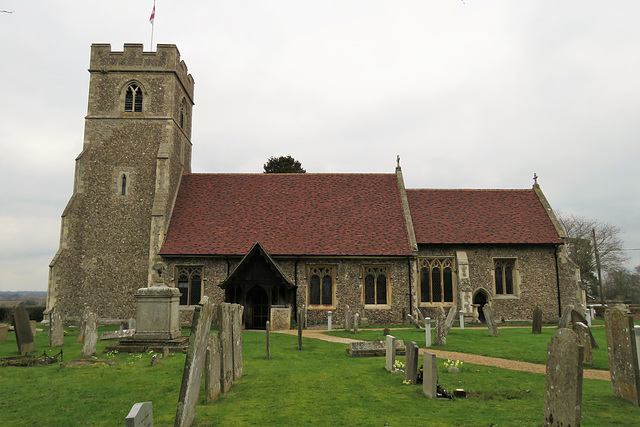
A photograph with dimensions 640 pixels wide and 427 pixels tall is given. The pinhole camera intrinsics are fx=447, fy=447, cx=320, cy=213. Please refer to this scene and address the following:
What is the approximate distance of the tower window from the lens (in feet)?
81.1

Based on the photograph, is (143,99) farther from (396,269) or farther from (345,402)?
(345,402)

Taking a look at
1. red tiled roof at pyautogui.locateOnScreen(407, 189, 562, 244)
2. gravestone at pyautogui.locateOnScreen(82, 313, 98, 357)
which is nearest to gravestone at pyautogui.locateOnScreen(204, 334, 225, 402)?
gravestone at pyautogui.locateOnScreen(82, 313, 98, 357)

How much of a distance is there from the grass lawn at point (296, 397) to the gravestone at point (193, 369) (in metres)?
0.45

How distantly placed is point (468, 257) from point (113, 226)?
18.5 metres

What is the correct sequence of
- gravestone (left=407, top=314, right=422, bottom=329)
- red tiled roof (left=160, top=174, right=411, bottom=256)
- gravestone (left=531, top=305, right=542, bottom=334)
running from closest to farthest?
gravestone (left=531, top=305, right=542, bottom=334)
gravestone (left=407, top=314, right=422, bottom=329)
red tiled roof (left=160, top=174, right=411, bottom=256)

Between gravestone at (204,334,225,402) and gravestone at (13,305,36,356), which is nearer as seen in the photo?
gravestone at (204,334,225,402)

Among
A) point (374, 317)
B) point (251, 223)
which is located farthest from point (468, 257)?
point (251, 223)

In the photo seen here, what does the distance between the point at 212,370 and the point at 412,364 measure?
3.86 metres

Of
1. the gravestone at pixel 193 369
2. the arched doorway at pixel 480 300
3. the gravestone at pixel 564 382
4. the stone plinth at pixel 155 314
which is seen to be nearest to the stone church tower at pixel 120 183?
the stone plinth at pixel 155 314

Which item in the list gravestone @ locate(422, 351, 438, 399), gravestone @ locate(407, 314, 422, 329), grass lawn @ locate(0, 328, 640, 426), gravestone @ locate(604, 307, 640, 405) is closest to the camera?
grass lawn @ locate(0, 328, 640, 426)

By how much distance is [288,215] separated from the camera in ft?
80.7

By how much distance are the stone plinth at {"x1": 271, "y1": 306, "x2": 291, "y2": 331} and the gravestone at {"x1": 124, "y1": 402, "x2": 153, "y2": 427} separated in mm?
15249

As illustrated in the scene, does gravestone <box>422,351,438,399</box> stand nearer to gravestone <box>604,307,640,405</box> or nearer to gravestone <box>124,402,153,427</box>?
gravestone <box>604,307,640,405</box>

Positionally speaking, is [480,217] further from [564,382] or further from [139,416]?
[139,416]
